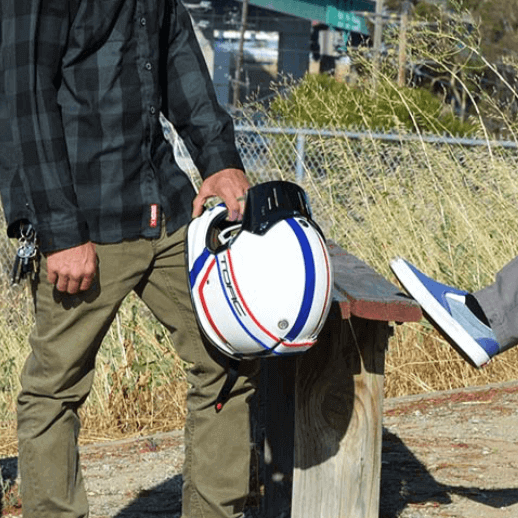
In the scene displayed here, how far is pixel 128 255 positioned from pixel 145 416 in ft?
8.19

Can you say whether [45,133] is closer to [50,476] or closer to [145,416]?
[50,476]

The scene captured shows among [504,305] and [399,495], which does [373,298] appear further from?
[399,495]

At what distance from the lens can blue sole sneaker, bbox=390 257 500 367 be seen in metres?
4.25

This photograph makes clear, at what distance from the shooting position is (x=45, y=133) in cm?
332

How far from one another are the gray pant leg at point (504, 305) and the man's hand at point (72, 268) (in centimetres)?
158

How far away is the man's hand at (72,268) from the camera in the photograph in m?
3.36

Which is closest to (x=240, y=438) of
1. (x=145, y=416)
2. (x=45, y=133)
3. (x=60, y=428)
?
(x=60, y=428)

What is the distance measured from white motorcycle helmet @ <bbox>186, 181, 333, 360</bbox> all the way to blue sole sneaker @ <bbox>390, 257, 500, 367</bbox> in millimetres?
895

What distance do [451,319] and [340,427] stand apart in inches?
24.2

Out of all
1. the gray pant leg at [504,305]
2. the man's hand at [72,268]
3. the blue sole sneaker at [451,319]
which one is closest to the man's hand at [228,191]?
the man's hand at [72,268]

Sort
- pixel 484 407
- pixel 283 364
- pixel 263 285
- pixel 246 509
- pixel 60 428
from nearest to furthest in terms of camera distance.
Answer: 1. pixel 263 285
2. pixel 60 428
3. pixel 283 364
4. pixel 246 509
5. pixel 484 407

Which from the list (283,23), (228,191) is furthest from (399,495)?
(283,23)

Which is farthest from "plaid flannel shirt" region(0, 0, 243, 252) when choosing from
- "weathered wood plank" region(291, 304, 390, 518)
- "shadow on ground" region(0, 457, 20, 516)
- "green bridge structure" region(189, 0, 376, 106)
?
"green bridge structure" region(189, 0, 376, 106)

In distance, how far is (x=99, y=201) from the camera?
347cm
